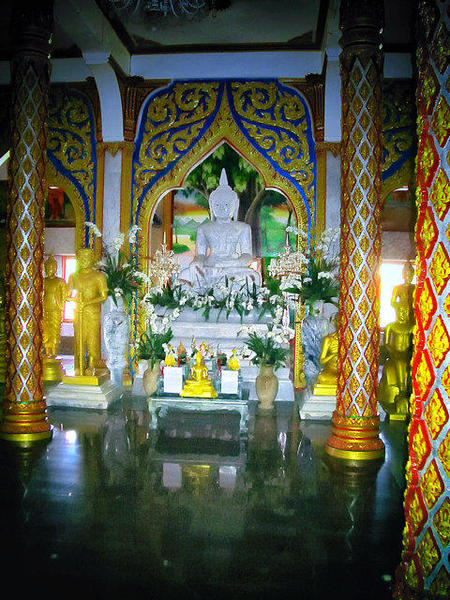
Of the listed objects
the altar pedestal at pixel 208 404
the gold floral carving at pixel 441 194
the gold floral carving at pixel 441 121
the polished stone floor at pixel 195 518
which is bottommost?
the polished stone floor at pixel 195 518

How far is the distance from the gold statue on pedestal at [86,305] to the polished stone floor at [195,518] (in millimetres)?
1635

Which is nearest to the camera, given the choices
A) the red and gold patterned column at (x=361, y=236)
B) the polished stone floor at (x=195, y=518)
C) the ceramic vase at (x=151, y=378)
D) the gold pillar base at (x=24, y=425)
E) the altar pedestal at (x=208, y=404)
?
the polished stone floor at (x=195, y=518)

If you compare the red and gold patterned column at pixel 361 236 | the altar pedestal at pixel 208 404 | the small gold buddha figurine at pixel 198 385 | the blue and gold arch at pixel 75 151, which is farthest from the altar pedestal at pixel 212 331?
the red and gold patterned column at pixel 361 236

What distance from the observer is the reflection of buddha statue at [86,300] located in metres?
7.11

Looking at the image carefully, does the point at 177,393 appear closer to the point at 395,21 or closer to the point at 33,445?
the point at 33,445

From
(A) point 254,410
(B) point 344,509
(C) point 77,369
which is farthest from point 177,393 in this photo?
(B) point 344,509

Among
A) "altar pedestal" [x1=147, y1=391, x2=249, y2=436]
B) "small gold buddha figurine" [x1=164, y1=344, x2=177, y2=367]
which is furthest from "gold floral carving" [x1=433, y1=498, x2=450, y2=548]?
"small gold buddha figurine" [x1=164, y1=344, x2=177, y2=367]

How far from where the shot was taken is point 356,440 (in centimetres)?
484

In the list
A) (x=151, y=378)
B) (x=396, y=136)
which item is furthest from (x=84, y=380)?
(x=396, y=136)

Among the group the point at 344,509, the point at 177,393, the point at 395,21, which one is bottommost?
the point at 344,509

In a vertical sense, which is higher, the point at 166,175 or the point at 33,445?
the point at 166,175

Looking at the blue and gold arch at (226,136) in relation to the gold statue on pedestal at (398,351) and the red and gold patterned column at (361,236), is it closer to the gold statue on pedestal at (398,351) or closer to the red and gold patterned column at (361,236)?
the gold statue on pedestal at (398,351)

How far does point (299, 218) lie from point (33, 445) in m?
5.57

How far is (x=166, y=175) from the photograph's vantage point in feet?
30.1
